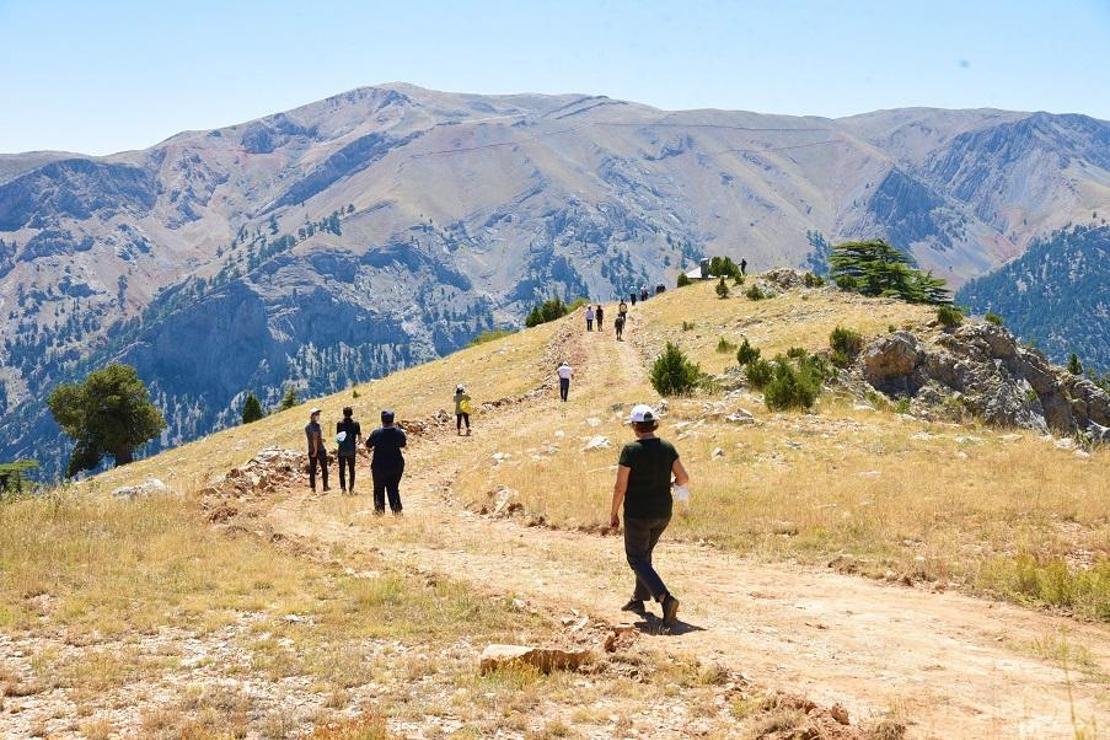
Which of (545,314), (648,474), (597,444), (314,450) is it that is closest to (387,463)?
(314,450)

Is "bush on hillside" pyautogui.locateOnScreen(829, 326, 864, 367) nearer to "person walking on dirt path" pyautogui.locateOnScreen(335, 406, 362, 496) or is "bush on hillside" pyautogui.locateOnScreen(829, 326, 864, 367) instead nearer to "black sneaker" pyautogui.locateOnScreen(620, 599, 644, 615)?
"person walking on dirt path" pyautogui.locateOnScreen(335, 406, 362, 496)

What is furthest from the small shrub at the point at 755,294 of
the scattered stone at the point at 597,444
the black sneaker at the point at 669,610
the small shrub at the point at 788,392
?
the black sneaker at the point at 669,610

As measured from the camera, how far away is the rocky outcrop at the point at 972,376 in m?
32.3

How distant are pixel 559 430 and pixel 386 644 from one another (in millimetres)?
18502

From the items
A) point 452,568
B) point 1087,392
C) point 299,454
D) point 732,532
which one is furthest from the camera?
point 1087,392

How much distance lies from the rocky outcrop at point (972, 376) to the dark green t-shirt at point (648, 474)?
73.1 ft

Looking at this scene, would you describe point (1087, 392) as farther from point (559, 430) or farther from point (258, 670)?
point (258, 670)

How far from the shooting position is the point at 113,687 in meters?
8.61

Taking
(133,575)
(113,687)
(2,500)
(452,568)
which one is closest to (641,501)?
(452,568)

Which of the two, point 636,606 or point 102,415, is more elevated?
point 636,606

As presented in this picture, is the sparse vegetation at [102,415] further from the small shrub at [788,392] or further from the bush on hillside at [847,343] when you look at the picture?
the small shrub at [788,392]

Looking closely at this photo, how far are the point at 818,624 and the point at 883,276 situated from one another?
48637 mm

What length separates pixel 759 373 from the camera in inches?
1256

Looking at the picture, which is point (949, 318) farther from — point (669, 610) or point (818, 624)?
point (669, 610)
